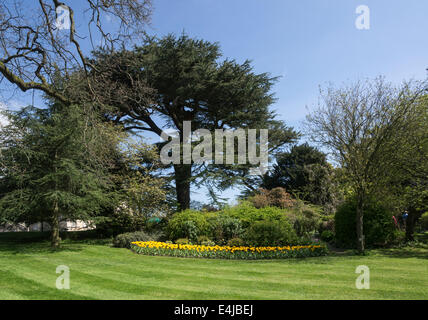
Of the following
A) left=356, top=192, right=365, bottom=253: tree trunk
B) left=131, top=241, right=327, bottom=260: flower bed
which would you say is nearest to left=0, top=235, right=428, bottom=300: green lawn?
left=131, top=241, right=327, bottom=260: flower bed

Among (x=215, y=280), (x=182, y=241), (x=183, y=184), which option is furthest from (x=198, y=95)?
(x=215, y=280)

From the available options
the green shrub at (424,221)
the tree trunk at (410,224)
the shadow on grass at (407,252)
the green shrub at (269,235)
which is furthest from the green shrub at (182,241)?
the green shrub at (424,221)

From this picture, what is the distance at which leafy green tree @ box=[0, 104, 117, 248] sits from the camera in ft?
43.7

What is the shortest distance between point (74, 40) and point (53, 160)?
275 inches

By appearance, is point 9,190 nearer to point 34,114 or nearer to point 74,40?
point 34,114

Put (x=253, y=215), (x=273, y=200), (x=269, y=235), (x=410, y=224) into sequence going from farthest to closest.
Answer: (x=273, y=200) < (x=410, y=224) < (x=253, y=215) < (x=269, y=235)

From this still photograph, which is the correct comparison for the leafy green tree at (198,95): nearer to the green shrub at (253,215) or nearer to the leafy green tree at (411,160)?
the green shrub at (253,215)

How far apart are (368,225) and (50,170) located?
14.0 m

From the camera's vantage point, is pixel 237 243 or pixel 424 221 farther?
pixel 424 221

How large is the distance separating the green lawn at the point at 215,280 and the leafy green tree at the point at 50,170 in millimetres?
3587

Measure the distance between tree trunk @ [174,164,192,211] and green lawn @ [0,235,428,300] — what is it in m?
9.14

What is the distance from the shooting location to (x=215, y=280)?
6887 mm

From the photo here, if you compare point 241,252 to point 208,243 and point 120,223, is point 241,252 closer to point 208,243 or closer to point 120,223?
point 208,243
